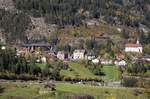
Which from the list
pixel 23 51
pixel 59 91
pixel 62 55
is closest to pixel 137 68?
pixel 62 55

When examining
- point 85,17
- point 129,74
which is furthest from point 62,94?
point 85,17

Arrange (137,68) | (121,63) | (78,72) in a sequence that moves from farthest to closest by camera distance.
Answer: (121,63) → (137,68) → (78,72)

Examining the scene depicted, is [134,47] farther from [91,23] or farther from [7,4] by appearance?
[7,4]

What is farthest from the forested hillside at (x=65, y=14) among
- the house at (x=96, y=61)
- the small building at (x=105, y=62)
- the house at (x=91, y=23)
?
the small building at (x=105, y=62)

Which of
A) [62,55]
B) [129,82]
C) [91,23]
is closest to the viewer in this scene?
[129,82]

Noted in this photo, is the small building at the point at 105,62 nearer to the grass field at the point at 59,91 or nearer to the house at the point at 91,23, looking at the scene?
the grass field at the point at 59,91

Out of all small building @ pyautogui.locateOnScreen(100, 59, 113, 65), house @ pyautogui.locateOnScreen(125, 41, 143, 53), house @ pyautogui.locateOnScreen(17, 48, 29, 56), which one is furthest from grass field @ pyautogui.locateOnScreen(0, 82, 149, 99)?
house @ pyautogui.locateOnScreen(125, 41, 143, 53)

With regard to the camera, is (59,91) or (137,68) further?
(137,68)

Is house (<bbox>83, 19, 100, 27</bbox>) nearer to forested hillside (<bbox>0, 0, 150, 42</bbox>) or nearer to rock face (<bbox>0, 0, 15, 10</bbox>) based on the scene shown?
forested hillside (<bbox>0, 0, 150, 42</bbox>)

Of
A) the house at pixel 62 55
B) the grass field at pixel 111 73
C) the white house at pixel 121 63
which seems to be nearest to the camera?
the grass field at pixel 111 73
